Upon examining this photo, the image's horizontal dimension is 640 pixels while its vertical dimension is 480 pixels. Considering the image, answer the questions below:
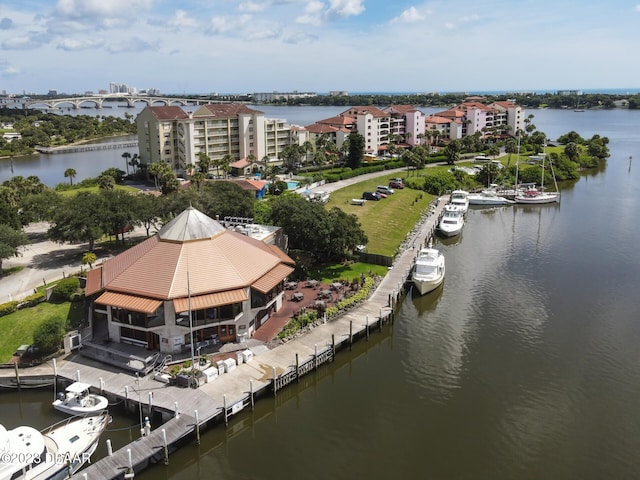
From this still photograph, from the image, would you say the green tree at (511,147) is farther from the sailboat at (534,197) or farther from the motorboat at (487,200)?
the motorboat at (487,200)

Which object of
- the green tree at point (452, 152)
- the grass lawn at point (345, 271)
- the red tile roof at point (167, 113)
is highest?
the red tile roof at point (167, 113)

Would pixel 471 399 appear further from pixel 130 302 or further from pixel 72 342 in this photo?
pixel 72 342

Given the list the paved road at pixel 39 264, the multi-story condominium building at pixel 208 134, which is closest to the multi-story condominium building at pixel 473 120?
the multi-story condominium building at pixel 208 134

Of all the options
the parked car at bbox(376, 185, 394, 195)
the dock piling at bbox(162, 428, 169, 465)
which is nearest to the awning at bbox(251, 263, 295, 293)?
the dock piling at bbox(162, 428, 169, 465)

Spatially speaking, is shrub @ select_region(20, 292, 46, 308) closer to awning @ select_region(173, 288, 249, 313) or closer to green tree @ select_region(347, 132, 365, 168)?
awning @ select_region(173, 288, 249, 313)

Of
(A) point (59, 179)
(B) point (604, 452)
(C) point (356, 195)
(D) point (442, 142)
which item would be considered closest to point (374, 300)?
(B) point (604, 452)

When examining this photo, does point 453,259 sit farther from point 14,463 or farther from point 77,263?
point 14,463
